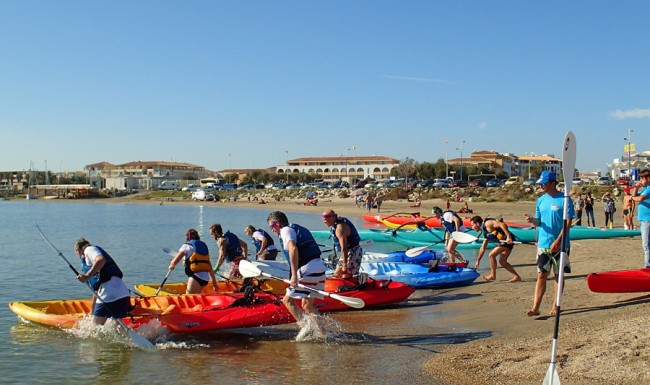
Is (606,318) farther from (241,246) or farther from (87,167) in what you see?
(87,167)

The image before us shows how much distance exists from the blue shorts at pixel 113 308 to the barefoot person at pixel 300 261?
230cm

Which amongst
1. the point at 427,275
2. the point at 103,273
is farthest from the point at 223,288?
the point at 427,275

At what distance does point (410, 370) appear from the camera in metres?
6.78

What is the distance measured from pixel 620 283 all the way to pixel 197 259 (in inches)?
253

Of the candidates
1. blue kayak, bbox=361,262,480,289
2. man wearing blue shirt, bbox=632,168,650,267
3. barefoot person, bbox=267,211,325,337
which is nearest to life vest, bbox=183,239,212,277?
barefoot person, bbox=267,211,325,337

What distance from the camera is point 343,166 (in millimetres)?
126500

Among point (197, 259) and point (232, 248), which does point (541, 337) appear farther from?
point (232, 248)

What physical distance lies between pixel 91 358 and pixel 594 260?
37.7 feet

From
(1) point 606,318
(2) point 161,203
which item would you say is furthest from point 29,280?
(2) point 161,203

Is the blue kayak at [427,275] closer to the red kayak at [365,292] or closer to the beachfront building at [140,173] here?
the red kayak at [365,292]

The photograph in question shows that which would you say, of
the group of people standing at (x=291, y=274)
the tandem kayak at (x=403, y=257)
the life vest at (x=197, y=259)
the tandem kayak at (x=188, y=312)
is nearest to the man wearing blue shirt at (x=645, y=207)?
the group of people standing at (x=291, y=274)

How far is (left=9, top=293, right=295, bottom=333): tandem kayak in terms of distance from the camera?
343 inches

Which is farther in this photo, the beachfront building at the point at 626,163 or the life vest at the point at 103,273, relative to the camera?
the beachfront building at the point at 626,163

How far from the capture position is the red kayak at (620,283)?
842 cm
